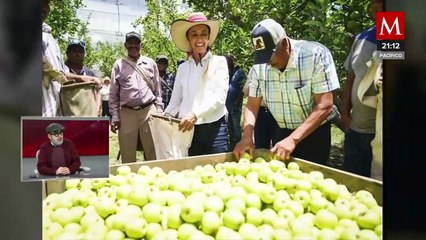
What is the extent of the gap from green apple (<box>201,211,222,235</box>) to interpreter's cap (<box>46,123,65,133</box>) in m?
0.80

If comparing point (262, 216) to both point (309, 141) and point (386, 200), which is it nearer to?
point (309, 141)

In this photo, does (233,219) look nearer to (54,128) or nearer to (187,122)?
(187,122)

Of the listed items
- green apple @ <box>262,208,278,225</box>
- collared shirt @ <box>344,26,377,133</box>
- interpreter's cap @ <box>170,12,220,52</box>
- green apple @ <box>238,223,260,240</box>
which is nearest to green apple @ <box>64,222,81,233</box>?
green apple @ <box>238,223,260,240</box>

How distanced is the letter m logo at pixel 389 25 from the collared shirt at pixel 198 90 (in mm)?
874

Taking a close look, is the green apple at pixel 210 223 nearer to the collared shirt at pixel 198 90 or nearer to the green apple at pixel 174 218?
the green apple at pixel 174 218

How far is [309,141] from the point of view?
2.73 meters

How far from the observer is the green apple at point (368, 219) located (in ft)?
8.09

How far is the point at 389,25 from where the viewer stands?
2.71 metres

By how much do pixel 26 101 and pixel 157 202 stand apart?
792 mm

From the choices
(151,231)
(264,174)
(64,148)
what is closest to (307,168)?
(264,174)

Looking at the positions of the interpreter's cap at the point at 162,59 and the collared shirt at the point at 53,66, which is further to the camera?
the interpreter's cap at the point at 162,59

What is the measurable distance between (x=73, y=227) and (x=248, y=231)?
0.81 m

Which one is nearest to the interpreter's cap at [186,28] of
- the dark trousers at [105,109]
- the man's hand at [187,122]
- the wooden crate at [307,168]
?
the man's hand at [187,122]

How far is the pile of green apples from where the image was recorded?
232 cm
